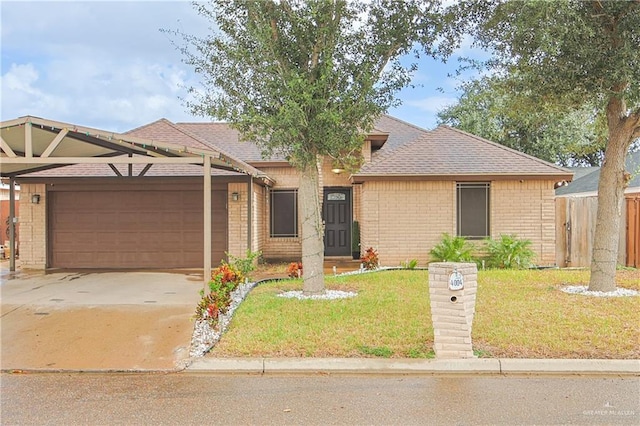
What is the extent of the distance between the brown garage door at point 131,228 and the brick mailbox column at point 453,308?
8.62 meters

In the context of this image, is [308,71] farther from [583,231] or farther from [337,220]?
[583,231]

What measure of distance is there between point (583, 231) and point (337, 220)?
6.90 metres

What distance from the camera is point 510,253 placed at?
12.1 metres

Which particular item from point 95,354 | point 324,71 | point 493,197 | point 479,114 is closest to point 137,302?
point 95,354

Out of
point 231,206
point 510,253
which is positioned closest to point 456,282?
point 510,253

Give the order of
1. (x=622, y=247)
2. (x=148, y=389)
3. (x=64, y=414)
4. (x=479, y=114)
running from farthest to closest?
(x=479, y=114) → (x=622, y=247) → (x=148, y=389) → (x=64, y=414)

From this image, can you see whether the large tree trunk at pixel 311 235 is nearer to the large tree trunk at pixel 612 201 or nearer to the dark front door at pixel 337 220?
the large tree trunk at pixel 612 201

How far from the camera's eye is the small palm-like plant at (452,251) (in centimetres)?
1199

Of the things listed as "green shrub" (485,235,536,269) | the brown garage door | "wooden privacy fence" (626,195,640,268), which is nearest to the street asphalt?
the brown garage door

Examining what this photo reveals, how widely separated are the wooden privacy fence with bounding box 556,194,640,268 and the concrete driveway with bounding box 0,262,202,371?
9.51 metres

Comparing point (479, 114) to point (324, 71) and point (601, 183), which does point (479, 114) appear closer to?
point (601, 183)

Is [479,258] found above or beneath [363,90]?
beneath

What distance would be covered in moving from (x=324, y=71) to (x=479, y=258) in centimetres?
728

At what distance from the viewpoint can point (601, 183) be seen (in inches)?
345
